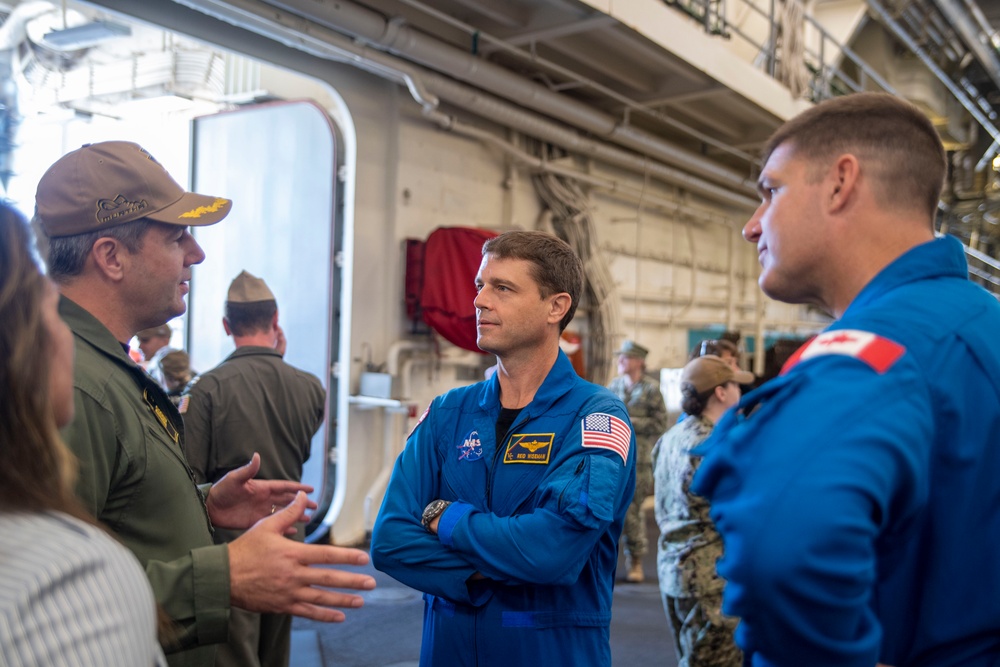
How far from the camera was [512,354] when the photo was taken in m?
2.31

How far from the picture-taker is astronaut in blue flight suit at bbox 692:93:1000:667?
3.23 ft

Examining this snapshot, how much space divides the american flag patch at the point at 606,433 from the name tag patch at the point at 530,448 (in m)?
0.10

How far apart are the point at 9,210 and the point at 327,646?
4.35 metres

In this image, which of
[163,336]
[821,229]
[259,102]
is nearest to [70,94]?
[259,102]

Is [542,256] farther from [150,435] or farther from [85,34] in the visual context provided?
[85,34]

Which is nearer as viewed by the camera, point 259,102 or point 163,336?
point 163,336

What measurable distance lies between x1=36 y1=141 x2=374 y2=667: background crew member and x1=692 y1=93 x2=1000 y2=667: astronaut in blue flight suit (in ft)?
2.21

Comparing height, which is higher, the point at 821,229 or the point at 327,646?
the point at 821,229

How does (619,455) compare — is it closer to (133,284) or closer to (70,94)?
(133,284)

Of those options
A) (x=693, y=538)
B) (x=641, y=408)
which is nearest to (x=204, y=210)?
(x=693, y=538)

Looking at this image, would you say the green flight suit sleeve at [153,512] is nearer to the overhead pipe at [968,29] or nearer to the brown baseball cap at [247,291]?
the brown baseball cap at [247,291]

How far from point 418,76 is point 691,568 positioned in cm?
447

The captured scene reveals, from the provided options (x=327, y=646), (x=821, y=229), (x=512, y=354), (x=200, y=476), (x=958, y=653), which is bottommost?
(x=327, y=646)

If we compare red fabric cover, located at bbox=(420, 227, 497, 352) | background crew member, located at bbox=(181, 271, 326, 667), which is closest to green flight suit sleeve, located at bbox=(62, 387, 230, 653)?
background crew member, located at bbox=(181, 271, 326, 667)
